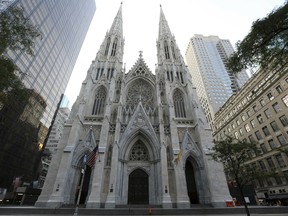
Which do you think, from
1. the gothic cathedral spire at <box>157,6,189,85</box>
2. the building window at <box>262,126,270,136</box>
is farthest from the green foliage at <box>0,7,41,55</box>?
the building window at <box>262,126,270,136</box>

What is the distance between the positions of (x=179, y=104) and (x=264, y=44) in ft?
65.5

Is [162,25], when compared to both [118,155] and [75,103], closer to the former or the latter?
[75,103]

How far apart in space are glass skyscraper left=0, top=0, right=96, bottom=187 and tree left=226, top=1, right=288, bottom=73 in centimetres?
2532

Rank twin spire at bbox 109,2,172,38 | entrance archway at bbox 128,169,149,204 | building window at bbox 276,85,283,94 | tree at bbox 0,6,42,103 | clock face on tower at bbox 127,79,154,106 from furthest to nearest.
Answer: twin spire at bbox 109,2,172,38 → clock face on tower at bbox 127,79,154,106 → building window at bbox 276,85,283,94 → entrance archway at bbox 128,169,149,204 → tree at bbox 0,6,42,103

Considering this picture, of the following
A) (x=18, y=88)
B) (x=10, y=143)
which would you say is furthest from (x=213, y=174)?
(x=10, y=143)

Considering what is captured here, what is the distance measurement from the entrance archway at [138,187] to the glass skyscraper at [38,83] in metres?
18.4

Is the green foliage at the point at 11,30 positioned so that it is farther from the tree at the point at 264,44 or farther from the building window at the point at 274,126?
the building window at the point at 274,126

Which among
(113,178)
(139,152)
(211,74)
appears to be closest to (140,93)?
(139,152)

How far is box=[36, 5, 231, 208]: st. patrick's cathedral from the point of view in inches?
728

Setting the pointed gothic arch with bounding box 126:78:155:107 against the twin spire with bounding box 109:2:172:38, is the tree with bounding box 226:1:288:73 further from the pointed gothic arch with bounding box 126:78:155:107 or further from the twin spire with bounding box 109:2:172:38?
the twin spire with bounding box 109:2:172:38

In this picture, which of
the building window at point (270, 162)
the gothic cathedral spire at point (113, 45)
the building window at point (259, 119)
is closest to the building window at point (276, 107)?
the building window at point (259, 119)

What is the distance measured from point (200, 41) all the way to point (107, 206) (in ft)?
305

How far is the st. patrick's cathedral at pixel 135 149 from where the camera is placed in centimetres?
1850

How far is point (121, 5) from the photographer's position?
4966 centimetres
